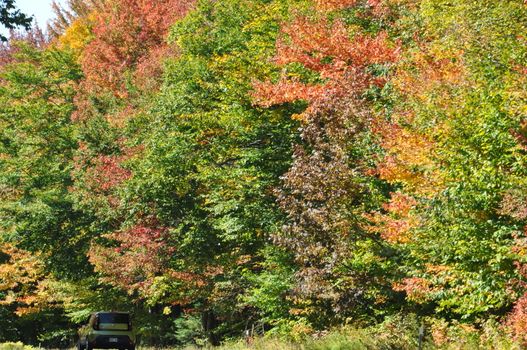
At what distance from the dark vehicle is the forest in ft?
16.4

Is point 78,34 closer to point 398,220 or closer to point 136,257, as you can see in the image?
point 136,257

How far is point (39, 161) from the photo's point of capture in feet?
139

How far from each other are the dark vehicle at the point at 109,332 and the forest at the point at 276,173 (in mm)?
5002

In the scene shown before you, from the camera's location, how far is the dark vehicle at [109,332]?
2494 cm

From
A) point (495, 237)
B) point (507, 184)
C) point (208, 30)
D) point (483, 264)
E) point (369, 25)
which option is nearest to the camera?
point (507, 184)

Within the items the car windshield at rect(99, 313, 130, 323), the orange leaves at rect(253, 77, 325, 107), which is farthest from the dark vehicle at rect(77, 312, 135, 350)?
the orange leaves at rect(253, 77, 325, 107)

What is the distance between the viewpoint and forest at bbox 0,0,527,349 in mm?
16109

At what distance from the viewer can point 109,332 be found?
2505 cm

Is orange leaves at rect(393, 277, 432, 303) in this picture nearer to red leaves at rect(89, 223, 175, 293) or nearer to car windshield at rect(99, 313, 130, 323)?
car windshield at rect(99, 313, 130, 323)

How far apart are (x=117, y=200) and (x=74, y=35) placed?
31322 millimetres

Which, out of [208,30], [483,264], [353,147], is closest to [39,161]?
[208,30]

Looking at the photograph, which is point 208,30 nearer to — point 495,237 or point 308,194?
point 308,194

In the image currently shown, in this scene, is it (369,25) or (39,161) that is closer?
(369,25)

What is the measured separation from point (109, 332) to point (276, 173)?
31.4 feet
